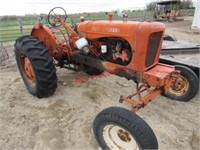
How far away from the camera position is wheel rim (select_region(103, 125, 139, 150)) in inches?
83.6

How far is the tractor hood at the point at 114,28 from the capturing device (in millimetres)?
2338

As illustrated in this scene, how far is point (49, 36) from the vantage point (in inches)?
138

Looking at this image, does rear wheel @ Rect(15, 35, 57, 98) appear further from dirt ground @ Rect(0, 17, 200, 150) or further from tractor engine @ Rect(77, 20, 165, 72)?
tractor engine @ Rect(77, 20, 165, 72)

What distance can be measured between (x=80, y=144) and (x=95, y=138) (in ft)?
0.66

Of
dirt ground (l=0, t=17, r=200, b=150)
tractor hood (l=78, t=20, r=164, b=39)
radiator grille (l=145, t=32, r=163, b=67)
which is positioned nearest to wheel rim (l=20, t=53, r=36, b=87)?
dirt ground (l=0, t=17, r=200, b=150)

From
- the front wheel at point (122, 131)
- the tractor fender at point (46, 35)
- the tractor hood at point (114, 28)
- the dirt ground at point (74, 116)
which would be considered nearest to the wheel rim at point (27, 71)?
the dirt ground at point (74, 116)

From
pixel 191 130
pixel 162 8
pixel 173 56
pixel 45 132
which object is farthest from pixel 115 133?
pixel 162 8

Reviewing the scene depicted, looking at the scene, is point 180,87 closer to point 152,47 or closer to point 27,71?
point 152,47

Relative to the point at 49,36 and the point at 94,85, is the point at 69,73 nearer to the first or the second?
the point at 94,85

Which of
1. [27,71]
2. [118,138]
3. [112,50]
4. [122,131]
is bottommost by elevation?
[118,138]

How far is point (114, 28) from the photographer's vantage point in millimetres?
2588

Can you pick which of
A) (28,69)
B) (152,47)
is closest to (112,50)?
(152,47)

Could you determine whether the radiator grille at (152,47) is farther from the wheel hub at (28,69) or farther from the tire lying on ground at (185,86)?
the wheel hub at (28,69)

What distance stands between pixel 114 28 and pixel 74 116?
A: 1.45 meters
